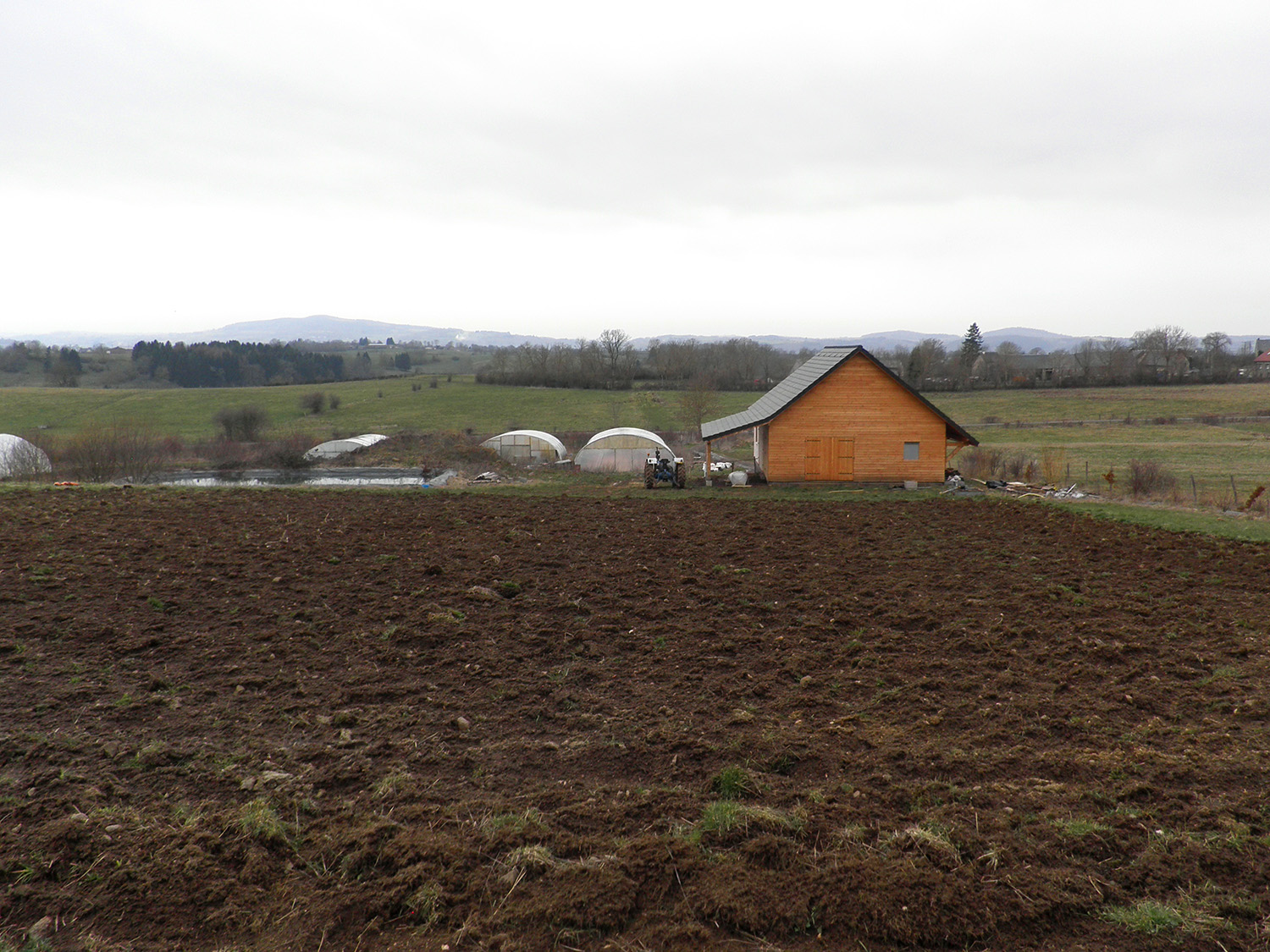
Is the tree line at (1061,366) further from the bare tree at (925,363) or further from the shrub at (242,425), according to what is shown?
the shrub at (242,425)

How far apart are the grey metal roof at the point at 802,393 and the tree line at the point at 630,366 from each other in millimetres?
40320

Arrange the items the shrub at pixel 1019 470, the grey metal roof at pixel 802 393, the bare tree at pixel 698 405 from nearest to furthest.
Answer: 1. the grey metal roof at pixel 802 393
2. the shrub at pixel 1019 470
3. the bare tree at pixel 698 405

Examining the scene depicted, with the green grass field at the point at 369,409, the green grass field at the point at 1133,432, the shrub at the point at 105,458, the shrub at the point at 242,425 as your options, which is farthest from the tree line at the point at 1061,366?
the shrub at the point at 105,458

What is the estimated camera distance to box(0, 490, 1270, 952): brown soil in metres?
4.06

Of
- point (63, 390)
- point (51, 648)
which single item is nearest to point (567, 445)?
point (51, 648)

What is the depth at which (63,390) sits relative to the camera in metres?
70.9

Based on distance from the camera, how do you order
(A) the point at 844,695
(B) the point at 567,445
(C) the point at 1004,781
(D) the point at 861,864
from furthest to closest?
(B) the point at 567,445, (A) the point at 844,695, (C) the point at 1004,781, (D) the point at 861,864

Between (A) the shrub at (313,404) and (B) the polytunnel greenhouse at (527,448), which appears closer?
(B) the polytunnel greenhouse at (527,448)

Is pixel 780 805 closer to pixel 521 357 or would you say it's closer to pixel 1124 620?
pixel 1124 620

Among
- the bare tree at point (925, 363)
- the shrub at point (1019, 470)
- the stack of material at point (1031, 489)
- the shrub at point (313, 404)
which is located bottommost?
the stack of material at point (1031, 489)

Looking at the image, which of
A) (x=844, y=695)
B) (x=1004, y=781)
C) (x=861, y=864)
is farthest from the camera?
(x=844, y=695)

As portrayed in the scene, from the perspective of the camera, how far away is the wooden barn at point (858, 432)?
2397 cm

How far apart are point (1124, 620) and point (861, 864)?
7.35 m

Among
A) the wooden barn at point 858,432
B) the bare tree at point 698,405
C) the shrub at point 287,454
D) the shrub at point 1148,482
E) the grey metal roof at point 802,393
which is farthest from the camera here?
the bare tree at point 698,405
